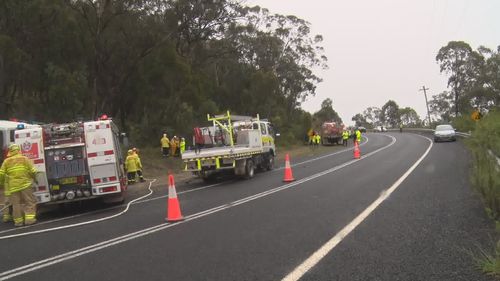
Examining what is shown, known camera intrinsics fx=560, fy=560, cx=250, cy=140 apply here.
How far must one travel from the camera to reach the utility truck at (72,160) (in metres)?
13.6

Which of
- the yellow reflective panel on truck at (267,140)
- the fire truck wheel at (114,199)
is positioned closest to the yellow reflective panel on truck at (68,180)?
the fire truck wheel at (114,199)

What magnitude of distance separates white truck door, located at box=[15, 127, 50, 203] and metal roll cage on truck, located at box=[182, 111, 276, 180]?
23.6 ft

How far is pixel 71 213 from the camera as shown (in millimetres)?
14188

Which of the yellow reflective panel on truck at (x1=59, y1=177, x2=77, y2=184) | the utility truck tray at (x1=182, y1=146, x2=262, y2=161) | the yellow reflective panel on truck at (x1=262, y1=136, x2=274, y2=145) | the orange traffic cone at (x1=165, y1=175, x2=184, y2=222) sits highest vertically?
the yellow reflective panel on truck at (x1=262, y1=136, x2=274, y2=145)

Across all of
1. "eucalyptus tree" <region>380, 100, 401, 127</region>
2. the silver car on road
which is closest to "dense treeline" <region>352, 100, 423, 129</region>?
"eucalyptus tree" <region>380, 100, 401, 127</region>

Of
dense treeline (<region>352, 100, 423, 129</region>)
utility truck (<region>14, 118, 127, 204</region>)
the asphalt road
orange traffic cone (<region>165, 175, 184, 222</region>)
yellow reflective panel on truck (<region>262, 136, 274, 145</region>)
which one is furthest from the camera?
dense treeline (<region>352, 100, 423, 129</region>)

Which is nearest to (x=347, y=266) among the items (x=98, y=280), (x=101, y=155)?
(x=98, y=280)

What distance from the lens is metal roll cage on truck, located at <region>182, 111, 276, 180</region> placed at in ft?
66.3

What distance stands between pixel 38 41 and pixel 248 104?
86.2 feet

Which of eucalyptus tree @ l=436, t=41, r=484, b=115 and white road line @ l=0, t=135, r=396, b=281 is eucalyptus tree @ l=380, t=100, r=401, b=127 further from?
white road line @ l=0, t=135, r=396, b=281

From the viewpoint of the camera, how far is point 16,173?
12.2 metres

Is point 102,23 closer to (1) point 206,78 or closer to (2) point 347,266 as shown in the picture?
(1) point 206,78

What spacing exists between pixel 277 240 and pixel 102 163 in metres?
6.96

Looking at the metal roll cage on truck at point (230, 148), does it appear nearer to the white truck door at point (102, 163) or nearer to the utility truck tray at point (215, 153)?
the utility truck tray at point (215, 153)
